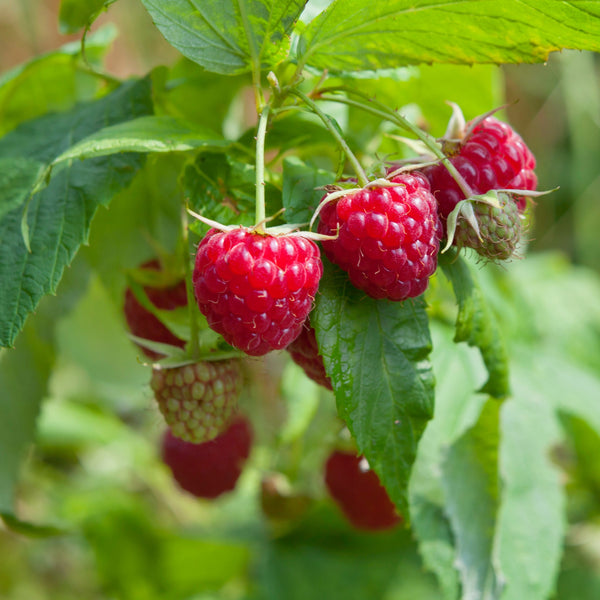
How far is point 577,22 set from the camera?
562 millimetres

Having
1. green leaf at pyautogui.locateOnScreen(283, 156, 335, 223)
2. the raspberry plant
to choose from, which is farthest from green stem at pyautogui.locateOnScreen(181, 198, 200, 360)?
green leaf at pyautogui.locateOnScreen(283, 156, 335, 223)

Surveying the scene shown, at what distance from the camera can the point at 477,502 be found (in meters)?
0.80

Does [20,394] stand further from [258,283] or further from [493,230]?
[493,230]

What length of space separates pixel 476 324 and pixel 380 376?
11 cm

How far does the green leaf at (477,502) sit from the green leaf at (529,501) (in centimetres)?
2

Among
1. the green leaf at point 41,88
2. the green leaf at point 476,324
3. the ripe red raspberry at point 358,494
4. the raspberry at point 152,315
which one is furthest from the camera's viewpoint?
the ripe red raspberry at point 358,494

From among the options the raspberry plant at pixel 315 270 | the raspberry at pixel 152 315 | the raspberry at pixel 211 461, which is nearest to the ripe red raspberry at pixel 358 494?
the raspberry plant at pixel 315 270

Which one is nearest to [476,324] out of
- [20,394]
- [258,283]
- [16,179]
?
[258,283]

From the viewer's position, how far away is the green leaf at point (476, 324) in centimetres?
62

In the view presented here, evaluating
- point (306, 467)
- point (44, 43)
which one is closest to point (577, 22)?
point (306, 467)

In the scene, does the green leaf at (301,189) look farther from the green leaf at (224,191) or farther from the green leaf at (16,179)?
the green leaf at (16,179)

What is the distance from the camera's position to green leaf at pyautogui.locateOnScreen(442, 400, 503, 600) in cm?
78

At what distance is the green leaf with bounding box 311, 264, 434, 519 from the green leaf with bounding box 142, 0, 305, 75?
19 cm

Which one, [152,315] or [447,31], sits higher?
[447,31]
